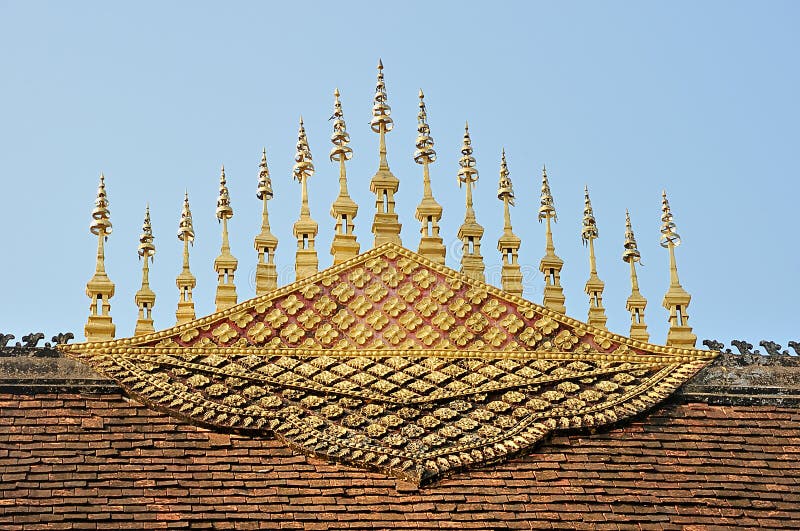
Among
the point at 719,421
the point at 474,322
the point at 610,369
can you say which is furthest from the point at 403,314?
the point at 719,421

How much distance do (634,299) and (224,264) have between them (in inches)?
190

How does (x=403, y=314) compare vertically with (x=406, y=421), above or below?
above

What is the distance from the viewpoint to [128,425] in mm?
18266

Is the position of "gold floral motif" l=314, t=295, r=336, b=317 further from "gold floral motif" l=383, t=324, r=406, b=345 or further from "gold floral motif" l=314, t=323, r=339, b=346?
"gold floral motif" l=383, t=324, r=406, b=345

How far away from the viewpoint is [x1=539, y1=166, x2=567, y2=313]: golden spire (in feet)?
66.2

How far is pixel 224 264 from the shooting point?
65.6 feet

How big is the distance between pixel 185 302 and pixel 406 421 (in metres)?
3.11

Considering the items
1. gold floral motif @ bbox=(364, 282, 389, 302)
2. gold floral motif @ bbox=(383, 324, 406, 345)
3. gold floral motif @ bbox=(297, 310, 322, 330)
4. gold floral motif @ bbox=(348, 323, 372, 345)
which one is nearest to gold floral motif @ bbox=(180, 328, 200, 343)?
gold floral motif @ bbox=(297, 310, 322, 330)

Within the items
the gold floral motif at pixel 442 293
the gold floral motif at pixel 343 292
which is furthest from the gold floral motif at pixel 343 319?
the gold floral motif at pixel 442 293

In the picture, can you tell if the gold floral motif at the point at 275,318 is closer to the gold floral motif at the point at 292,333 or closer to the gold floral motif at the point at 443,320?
the gold floral motif at the point at 292,333

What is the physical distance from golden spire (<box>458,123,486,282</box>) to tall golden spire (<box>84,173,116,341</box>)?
4.05 m

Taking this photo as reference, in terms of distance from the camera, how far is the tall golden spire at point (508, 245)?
20.1m

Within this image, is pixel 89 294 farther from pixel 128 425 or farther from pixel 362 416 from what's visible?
pixel 362 416

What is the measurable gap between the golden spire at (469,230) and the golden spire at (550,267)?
76cm
